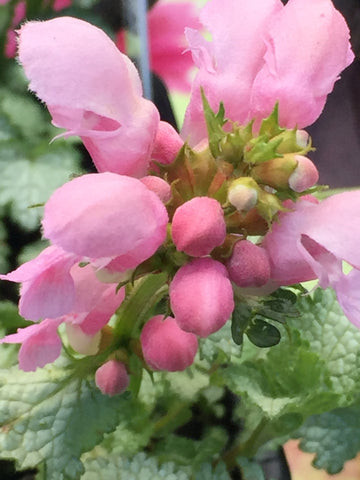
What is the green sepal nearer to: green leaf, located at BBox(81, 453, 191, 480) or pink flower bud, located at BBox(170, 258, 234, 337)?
pink flower bud, located at BBox(170, 258, 234, 337)

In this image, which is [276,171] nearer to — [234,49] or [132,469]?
[234,49]

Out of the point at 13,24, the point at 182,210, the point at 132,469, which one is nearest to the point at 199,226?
the point at 182,210

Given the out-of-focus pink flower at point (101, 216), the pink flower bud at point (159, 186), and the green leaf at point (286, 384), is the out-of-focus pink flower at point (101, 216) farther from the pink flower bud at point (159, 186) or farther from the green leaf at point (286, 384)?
the green leaf at point (286, 384)

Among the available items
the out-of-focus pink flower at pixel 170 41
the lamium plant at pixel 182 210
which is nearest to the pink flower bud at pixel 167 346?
the lamium plant at pixel 182 210

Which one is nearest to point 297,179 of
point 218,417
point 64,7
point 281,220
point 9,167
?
point 281,220

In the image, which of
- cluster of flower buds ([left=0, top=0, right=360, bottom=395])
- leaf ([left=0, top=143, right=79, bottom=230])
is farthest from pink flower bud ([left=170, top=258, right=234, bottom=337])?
leaf ([left=0, top=143, right=79, bottom=230])

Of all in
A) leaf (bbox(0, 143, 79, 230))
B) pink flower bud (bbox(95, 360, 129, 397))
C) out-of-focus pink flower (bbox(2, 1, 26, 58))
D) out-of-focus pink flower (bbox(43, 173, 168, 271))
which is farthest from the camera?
out-of-focus pink flower (bbox(2, 1, 26, 58))
